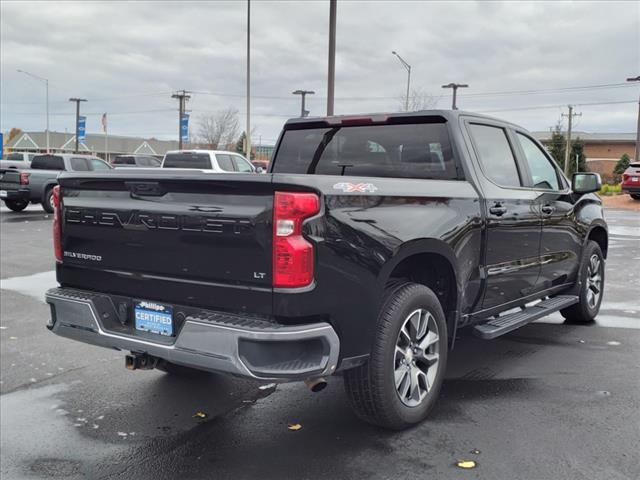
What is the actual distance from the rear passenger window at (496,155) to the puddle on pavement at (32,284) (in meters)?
5.53

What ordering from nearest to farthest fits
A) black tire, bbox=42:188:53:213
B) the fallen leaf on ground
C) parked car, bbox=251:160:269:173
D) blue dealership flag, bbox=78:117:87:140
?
the fallen leaf on ground → parked car, bbox=251:160:269:173 → black tire, bbox=42:188:53:213 → blue dealership flag, bbox=78:117:87:140

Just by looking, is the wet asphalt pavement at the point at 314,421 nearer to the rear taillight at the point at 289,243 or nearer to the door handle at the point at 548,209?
the rear taillight at the point at 289,243

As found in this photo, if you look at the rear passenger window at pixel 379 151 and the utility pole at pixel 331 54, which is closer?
the rear passenger window at pixel 379 151

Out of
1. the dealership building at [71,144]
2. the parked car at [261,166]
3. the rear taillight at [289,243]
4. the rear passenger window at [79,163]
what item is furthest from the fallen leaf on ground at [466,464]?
the dealership building at [71,144]

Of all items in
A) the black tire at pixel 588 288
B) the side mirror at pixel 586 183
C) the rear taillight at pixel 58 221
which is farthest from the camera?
the black tire at pixel 588 288

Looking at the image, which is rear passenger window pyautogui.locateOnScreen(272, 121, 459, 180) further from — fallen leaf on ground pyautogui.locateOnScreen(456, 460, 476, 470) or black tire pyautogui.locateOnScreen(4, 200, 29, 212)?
black tire pyautogui.locateOnScreen(4, 200, 29, 212)

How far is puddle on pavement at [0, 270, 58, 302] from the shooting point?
312 inches

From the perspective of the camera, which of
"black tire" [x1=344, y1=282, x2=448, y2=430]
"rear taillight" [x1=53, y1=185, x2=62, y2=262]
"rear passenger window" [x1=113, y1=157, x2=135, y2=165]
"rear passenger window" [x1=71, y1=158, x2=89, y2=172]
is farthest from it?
"rear passenger window" [x1=113, y1=157, x2=135, y2=165]

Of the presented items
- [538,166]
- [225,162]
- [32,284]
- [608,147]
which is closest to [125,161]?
[225,162]

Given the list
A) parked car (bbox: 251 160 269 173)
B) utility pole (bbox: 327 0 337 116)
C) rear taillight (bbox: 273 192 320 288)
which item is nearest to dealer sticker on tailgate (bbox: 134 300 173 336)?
rear taillight (bbox: 273 192 320 288)

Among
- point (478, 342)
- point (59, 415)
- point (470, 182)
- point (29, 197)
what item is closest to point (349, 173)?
point (470, 182)

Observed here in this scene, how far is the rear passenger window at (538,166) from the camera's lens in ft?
17.8

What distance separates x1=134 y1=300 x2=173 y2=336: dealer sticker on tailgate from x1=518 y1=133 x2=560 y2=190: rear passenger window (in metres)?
3.42

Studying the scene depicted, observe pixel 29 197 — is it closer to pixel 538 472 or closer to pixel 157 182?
pixel 157 182
